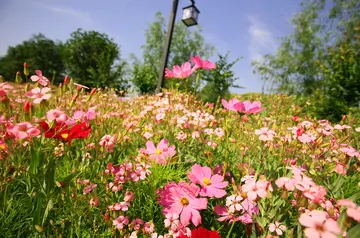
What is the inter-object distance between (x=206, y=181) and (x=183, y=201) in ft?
0.46

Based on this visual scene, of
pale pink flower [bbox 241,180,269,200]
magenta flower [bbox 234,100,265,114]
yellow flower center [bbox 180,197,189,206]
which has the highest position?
magenta flower [bbox 234,100,265,114]

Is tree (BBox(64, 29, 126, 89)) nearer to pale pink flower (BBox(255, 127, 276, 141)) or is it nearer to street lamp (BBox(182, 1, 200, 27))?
street lamp (BBox(182, 1, 200, 27))

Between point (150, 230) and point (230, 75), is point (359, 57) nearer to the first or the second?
point (230, 75)

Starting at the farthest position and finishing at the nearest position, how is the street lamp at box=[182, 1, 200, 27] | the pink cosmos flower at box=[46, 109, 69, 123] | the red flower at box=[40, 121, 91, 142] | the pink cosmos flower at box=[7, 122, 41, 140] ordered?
1. the street lamp at box=[182, 1, 200, 27]
2. the red flower at box=[40, 121, 91, 142]
3. the pink cosmos flower at box=[46, 109, 69, 123]
4. the pink cosmos flower at box=[7, 122, 41, 140]

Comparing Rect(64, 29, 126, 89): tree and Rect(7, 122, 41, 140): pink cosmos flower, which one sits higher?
Rect(64, 29, 126, 89): tree

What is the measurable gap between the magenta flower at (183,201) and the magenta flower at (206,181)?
35mm

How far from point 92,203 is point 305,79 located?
70.1 feet

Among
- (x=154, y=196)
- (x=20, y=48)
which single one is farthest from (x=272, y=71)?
(x=20, y=48)

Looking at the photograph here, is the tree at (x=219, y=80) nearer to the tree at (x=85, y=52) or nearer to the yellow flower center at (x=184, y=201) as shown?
the yellow flower center at (x=184, y=201)

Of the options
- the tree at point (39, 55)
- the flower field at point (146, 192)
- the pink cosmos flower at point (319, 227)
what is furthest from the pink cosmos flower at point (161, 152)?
the tree at point (39, 55)

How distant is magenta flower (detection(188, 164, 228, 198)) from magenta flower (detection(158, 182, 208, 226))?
1.4 inches

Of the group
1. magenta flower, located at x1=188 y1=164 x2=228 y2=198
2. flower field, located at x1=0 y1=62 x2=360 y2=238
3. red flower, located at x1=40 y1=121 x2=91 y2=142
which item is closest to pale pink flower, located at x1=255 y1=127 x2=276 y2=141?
flower field, located at x1=0 y1=62 x2=360 y2=238

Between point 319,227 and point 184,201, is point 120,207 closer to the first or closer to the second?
point 184,201

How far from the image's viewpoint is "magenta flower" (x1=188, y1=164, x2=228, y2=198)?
0.94m
